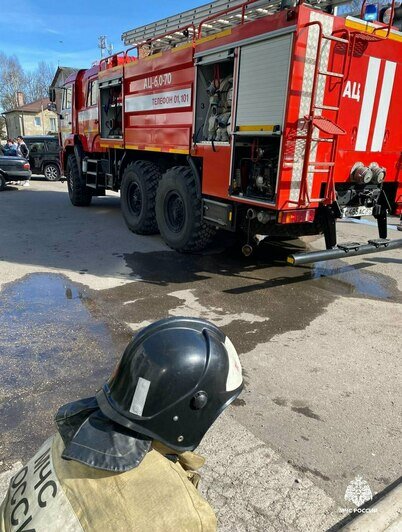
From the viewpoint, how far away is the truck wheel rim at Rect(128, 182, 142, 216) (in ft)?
26.9

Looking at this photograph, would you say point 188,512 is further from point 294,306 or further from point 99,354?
point 294,306

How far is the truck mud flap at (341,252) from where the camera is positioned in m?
4.75

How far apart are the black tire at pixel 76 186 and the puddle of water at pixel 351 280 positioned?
717 centimetres

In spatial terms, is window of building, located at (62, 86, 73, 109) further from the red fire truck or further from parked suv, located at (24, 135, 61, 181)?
parked suv, located at (24, 135, 61, 181)

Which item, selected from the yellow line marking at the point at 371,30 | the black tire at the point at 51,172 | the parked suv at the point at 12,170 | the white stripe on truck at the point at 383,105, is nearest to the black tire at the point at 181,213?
the white stripe on truck at the point at 383,105

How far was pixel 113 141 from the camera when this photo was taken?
872 cm

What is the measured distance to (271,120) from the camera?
4.70 meters

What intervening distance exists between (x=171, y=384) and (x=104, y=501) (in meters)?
0.36

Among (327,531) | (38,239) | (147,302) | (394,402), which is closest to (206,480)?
(327,531)

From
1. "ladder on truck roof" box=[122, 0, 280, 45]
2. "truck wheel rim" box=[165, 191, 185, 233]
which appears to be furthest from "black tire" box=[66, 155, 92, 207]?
"truck wheel rim" box=[165, 191, 185, 233]

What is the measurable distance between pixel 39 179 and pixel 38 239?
A: 13.1m

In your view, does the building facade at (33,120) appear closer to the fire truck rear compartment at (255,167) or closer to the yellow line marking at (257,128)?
the fire truck rear compartment at (255,167)

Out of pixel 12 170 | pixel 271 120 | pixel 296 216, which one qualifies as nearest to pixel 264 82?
pixel 271 120

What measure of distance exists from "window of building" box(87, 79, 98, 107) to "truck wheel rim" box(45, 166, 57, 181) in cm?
984
